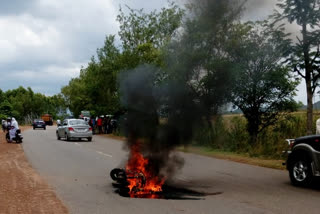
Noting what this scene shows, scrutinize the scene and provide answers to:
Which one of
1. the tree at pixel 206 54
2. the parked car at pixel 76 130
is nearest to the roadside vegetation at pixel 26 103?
the parked car at pixel 76 130

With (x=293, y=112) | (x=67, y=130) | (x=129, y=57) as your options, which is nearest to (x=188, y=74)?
(x=293, y=112)

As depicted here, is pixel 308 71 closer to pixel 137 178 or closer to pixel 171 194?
pixel 171 194

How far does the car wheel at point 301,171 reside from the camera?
913 cm

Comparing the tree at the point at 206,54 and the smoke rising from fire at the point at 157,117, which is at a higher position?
the tree at the point at 206,54

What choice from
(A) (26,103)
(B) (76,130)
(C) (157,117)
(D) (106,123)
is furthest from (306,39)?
(A) (26,103)

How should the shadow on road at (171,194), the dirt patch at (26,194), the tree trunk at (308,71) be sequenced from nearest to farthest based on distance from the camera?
the dirt patch at (26,194), the shadow on road at (171,194), the tree trunk at (308,71)

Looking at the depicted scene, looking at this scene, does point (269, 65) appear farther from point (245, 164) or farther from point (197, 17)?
point (197, 17)

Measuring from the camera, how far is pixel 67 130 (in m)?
28.3

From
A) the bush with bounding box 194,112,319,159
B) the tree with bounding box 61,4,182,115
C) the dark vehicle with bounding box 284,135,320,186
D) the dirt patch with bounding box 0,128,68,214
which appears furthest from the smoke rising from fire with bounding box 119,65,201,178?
the tree with bounding box 61,4,182,115

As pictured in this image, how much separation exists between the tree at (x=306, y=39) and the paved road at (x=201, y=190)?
132 inches

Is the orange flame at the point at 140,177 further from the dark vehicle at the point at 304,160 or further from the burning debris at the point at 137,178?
the dark vehicle at the point at 304,160

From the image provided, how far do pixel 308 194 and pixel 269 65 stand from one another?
1085 centimetres

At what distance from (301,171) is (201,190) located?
8.07ft

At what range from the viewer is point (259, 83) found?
1862 cm
